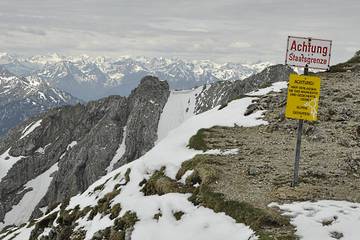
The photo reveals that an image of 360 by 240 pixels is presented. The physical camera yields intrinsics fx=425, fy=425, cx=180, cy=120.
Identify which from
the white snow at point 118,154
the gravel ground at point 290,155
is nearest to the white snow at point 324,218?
the gravel ground at point 290,155

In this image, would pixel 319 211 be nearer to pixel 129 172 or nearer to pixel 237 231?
pixel 237 231

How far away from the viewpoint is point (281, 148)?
87.1 feet

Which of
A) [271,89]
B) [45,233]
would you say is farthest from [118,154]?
[45,233]

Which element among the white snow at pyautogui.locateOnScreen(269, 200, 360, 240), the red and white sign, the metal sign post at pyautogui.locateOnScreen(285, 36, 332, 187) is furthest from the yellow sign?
the white snow at pyautogui.locateOnScreen(269, 200, 360, 240)

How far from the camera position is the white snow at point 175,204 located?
17328mm

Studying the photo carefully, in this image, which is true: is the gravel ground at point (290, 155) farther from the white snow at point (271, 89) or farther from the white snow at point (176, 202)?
the white snow at point (271, 89)

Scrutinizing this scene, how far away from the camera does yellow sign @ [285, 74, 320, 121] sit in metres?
→ 18.1

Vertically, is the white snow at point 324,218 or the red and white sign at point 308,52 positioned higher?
the red and white sign at point 308,52

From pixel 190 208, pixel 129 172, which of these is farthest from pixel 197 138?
pixel 190 208

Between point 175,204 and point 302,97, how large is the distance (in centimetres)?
795

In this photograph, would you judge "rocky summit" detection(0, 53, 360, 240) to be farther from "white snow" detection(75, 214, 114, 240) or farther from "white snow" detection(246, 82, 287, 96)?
"white snow" detection(246, 82, 287, 96)

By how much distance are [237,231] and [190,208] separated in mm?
4093

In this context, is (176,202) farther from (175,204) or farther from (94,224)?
(94,224)

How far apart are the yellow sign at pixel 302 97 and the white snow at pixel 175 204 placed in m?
5.36
